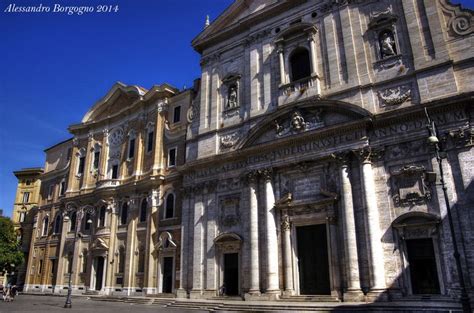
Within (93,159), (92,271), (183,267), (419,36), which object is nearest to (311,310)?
(183,267)

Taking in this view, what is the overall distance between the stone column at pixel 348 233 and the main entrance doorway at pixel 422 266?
213 cm

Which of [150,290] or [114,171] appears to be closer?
[150,290]

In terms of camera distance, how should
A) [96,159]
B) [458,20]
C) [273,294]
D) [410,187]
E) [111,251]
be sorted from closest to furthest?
[410,187] → [458,20] → [273,294] → [111,251] → [96,159]

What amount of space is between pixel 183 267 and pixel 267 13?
16.1 meters

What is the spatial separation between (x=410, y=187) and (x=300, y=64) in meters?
9.33

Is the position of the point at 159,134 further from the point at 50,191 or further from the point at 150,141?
the point at 50,191

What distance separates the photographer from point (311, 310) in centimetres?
1499

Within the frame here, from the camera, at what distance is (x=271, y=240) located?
19.0 metres

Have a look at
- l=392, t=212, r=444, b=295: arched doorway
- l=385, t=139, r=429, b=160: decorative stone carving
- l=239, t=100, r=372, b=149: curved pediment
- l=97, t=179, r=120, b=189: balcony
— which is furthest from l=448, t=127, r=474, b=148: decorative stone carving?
l=97, t=179, r=120, b=189: balcony

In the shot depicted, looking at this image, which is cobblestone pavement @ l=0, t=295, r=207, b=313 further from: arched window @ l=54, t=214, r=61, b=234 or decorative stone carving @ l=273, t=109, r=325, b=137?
decorative stone carving @ l=273, t=109, r=325, b=137

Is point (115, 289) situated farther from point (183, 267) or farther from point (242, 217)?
point (242, 217)

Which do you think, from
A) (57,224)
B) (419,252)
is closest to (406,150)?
(419,252)

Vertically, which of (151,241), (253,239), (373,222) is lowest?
(253,239)

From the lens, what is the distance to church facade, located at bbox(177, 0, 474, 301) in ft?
50.7
